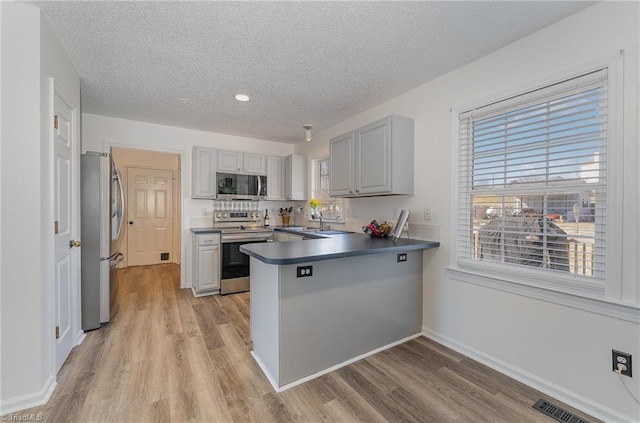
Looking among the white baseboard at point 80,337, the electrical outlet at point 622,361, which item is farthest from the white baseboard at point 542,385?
the white baseboard at point 80,337

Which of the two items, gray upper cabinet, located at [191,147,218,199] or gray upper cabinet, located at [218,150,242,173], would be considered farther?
gray upper cabinet, located at [218,150,242,173]

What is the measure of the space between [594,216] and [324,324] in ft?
6.08

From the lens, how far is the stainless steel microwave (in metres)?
4.24

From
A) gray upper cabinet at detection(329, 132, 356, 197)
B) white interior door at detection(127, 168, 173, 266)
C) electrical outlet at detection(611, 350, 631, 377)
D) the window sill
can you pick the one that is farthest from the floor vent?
white interior door at detection(127, 168, 173, 266)

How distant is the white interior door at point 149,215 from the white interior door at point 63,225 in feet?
11.5

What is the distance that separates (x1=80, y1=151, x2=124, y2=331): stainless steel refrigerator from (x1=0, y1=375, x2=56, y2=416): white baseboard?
42.3 inches

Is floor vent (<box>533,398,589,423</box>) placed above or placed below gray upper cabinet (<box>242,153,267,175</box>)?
below

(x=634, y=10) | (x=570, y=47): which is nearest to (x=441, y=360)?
(x=570, y=47)

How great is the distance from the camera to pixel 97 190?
2.73 meters

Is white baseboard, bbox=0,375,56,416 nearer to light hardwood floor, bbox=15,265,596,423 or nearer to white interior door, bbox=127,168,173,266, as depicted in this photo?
light hardwood floor, bbox=15,265,596,423

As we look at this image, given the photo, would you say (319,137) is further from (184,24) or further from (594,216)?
(594,216)

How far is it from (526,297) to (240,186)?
377 centimetres

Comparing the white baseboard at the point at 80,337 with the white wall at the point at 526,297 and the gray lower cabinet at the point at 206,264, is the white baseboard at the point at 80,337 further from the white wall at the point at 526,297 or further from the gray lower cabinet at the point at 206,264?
the white wall at the point at 526,297

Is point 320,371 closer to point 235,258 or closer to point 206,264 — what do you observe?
point 235,258
